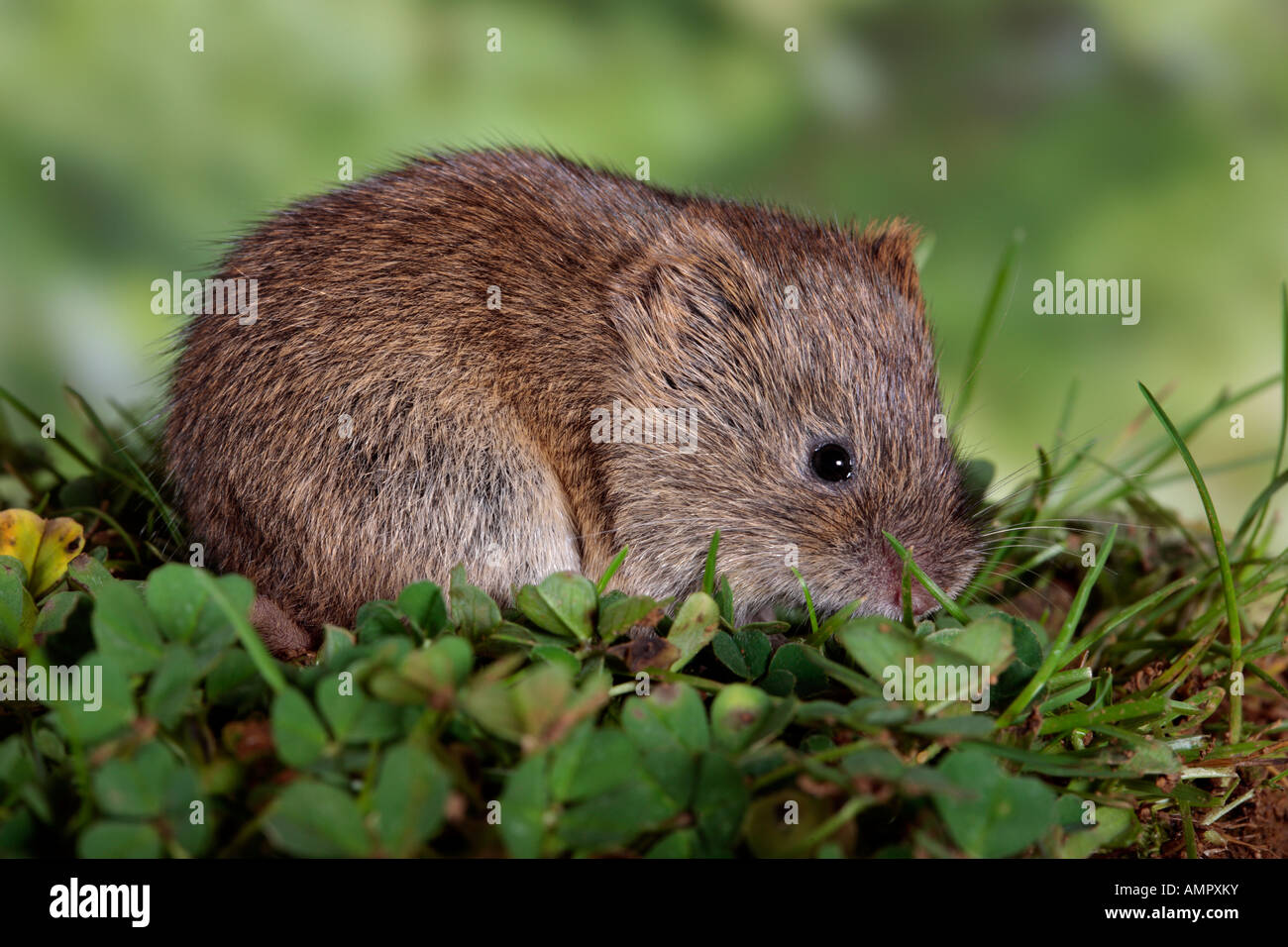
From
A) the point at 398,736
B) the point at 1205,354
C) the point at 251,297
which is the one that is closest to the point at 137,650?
the point at 398,736

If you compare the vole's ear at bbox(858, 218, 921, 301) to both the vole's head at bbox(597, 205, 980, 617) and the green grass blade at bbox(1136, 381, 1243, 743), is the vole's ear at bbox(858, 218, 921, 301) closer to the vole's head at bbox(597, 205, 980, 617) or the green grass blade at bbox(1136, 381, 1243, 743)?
the vole's head at bbox(597, 205, 980, 617)

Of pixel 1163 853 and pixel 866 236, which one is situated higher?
pixel 866 236

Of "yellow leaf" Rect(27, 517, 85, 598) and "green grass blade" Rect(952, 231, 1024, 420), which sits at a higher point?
"green grass blade" Rect(952, 231, 1024, 420)

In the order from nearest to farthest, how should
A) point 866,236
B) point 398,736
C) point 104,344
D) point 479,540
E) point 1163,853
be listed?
1. point 398,736
2. point 1163,853
3. point 479,540
4. point 866,236
5. point 104,344

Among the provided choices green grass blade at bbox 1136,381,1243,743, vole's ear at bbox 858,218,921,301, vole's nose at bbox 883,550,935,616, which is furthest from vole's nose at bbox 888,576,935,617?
vole's ear at bbox 858,218,921,301

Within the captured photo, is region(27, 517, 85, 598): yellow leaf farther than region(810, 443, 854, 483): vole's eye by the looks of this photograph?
No

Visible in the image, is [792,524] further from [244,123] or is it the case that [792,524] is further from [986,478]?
[244,123]

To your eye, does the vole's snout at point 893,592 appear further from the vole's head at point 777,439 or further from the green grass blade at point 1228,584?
the green grass blade at point 1228,584
